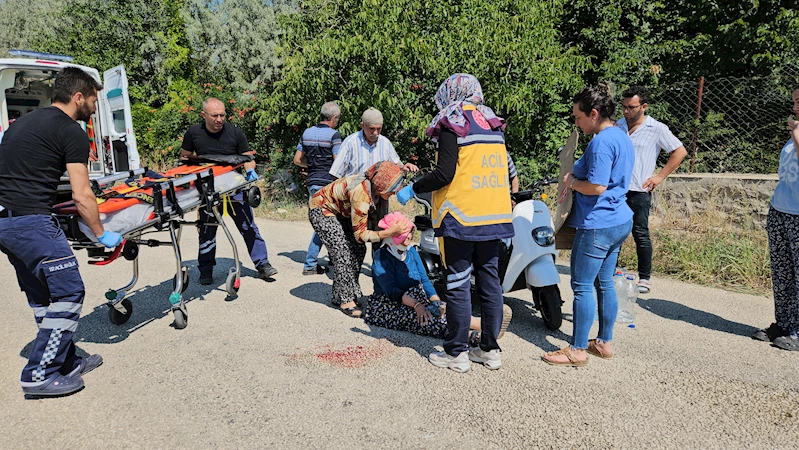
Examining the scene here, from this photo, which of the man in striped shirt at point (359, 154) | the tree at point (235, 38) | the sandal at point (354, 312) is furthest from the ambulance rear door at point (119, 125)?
the tree at point (235, 38)

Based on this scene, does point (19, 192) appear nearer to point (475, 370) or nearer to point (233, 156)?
point (233, 156)

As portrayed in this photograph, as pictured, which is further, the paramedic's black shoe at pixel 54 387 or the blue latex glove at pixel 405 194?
the blue latex glove at pixel 405 194

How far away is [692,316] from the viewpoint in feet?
16.1

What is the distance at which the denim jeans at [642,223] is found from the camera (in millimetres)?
5367

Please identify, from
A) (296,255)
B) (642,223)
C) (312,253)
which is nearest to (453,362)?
(642,223)

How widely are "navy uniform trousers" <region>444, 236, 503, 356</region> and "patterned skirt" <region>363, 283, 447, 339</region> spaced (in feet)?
1.80

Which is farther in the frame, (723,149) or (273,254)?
(723,149)

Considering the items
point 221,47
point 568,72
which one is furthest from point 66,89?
point 221,47

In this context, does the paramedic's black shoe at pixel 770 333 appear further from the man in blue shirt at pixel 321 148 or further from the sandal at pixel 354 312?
the man in blue shirt at pixel 321 148

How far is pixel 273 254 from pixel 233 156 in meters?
2.29

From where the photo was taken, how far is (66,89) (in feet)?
11.5

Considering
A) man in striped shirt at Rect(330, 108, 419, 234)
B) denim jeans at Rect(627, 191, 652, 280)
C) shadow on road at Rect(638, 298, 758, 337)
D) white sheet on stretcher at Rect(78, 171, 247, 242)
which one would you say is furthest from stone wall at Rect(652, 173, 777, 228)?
white sheet on stretcher at Rect(78, 171, 247, 242)

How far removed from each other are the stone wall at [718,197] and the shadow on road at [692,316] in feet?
9.60

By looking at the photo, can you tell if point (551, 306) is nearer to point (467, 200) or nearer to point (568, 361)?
point (568, 361)
